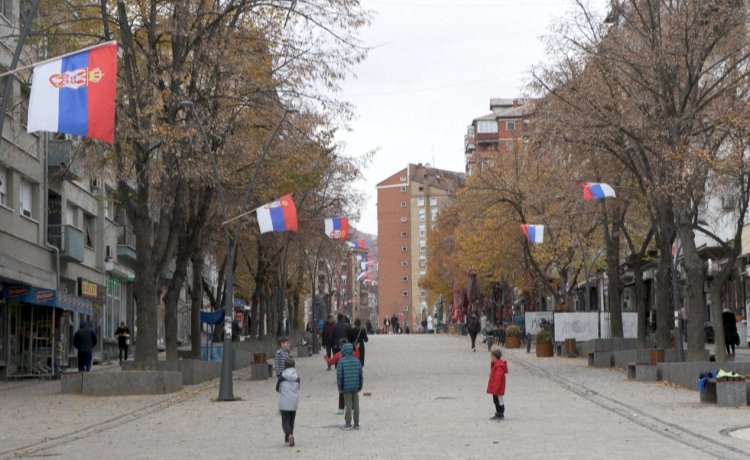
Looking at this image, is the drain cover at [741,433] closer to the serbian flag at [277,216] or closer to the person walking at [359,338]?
the person walking at [359,338]

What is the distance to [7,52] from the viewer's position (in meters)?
37.2

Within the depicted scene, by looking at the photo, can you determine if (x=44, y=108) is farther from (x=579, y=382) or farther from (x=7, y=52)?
(x=7, y=52)

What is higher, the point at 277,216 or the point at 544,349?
the point at 277,216

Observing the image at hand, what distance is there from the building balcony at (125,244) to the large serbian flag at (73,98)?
135ft

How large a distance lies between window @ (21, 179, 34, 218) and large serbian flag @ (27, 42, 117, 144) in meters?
25.5

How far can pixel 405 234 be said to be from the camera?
179250 millimetres

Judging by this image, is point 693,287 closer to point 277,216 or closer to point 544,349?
point 277,216

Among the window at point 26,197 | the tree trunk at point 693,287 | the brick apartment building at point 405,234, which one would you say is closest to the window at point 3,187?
the window at point 26,197

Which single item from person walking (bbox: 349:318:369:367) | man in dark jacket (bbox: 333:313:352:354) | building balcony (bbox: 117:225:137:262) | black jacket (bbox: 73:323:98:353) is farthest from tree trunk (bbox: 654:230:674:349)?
building balcony (bbox: 117:225:137:262)

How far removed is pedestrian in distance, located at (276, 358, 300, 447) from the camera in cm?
1700

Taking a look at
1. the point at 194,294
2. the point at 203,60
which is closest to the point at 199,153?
the point at 203,60

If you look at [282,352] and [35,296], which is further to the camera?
[35,296]

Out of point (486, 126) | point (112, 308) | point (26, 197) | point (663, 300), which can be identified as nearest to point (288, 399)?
point (663, 300)

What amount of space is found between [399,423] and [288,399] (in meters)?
3.50
